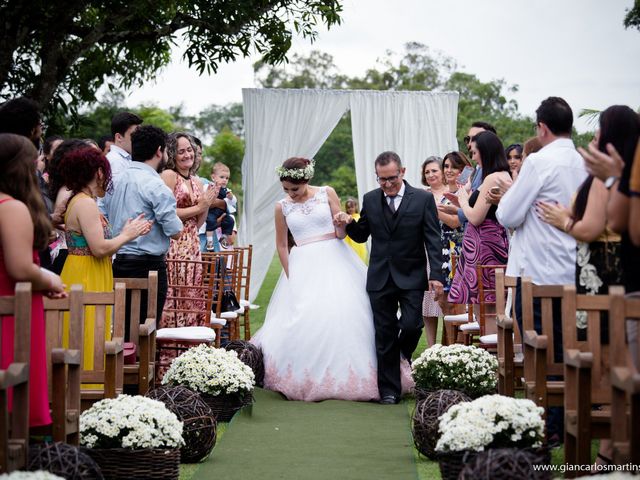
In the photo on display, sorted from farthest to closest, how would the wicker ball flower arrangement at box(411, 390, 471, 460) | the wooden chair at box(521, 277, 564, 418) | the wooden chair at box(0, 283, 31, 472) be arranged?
1. the wicker ball flower arrangement at box(411, 390, 471, 460)
2. the wooden chair at box(521, 277, 564, 418)
3. the wooden chair at box(0, 283, 31, 472)

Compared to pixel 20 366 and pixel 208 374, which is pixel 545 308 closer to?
pixel 208 374

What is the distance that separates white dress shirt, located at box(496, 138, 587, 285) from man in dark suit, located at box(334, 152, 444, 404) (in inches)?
74.5

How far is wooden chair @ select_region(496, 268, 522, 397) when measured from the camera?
7340 mm

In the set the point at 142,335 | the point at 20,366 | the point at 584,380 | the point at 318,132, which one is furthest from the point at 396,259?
the point at 318,132

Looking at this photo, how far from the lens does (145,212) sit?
28.0 ft

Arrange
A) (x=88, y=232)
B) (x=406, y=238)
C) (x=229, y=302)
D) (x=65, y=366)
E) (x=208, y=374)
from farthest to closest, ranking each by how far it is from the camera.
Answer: (x=229, y=302) → (x=406, y=238) → (x=208, y=374) → (x=88, y=232) → (x=65, y=366)

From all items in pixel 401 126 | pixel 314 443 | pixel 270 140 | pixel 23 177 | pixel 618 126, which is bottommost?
pixel 314 443

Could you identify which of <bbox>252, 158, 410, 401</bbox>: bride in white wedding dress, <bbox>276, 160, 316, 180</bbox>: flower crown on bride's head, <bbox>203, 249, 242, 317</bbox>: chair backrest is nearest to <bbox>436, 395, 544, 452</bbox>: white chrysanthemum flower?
<bbox>252, 158, 410, 401</bbox>: bride in white wedding dress

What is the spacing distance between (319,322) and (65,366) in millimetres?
4190

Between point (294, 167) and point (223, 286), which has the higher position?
point (294, 167)

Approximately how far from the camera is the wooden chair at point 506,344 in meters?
7.34

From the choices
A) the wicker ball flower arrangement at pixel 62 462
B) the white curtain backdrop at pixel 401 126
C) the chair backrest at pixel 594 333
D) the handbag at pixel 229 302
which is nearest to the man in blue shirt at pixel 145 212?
the handbag at pixel 229 302

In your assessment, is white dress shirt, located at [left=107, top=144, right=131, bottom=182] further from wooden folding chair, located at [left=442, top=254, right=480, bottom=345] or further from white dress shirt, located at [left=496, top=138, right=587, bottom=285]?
white dress shirt, located at [left=496, top=138, right=587, bottom=285]

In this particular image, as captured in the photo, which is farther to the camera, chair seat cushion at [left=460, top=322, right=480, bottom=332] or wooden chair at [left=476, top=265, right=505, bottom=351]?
chair seat cushion at [left=460, top=322, right=480, bottom=332]
